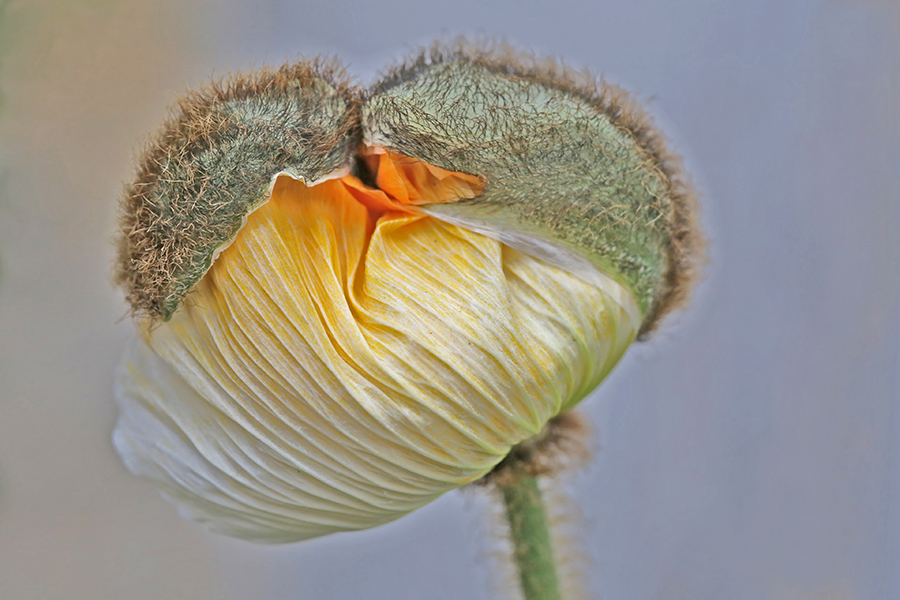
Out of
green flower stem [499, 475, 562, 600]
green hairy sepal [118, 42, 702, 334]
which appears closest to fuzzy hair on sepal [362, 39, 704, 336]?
green hairy sepal [118, 42, 702, 334]

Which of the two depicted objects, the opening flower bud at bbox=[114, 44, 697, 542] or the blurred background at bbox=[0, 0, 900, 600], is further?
the blurred background at bbox=[0, 0, 900, 600]

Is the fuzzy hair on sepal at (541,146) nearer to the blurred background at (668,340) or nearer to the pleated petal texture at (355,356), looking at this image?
the pleated petal texture at (355,356)

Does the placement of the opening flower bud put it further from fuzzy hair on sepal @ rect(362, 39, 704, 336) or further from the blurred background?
the blurred background

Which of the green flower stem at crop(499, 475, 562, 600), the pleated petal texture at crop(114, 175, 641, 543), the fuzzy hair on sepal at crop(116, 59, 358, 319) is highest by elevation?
the fuzzy hair on sepal at crop(116, 59, 358, 319)

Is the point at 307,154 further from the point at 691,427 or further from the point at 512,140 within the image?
the point at 691,427

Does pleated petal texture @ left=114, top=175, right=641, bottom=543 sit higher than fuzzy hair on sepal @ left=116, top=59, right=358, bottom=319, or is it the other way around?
fuzzy hair on sepal @ left=116, top=59, right=358, bottom=319

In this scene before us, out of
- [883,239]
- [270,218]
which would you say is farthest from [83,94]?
[883,239]

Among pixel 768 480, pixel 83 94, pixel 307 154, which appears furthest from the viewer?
pixel 768 480

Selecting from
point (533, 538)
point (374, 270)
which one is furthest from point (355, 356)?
point (533, 538)
